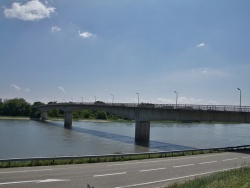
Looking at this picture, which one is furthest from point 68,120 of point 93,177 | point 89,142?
point 93,177

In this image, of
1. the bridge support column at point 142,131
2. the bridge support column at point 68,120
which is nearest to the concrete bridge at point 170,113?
the bridge support column at point 142,131

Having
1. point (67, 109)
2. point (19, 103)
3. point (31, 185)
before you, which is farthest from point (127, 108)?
point (19, 103)

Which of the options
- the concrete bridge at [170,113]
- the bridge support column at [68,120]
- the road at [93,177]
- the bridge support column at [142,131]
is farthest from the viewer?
the bridge support column at [68,120]

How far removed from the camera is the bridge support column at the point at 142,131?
218 ft

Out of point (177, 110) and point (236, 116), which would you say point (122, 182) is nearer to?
point (236, 116)

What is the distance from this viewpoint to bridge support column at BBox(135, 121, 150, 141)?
218 ft

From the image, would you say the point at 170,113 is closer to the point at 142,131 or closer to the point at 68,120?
the point at 142,131

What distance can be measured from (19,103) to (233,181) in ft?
572

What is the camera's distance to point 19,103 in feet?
577

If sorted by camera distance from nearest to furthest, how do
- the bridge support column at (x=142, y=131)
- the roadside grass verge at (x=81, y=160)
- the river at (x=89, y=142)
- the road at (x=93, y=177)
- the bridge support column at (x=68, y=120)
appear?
1. the road at (x=93, y=177)
2. the roadside grass verge at (x=81, y=160)
3. the river at (x=89, y=142)
4. the bridge support column at (x=142, y=131)
5. the bridge support column at (x=68, y=120)

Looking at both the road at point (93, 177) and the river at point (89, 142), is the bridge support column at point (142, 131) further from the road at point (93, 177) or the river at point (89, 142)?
the road at point (93, 177)

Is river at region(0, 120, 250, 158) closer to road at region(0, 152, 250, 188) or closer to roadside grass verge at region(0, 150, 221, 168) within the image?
roadside grass verge at region(0, 150, 221, 168)

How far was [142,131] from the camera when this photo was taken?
67.2 m

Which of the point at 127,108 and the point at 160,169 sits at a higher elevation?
the point at 127,108
